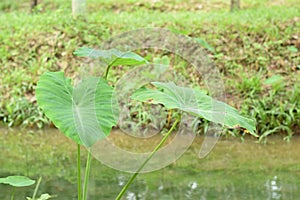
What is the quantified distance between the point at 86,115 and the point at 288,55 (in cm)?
456

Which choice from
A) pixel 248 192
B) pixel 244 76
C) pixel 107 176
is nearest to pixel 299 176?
pixel 248 192

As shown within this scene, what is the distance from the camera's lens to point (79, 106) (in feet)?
7.61

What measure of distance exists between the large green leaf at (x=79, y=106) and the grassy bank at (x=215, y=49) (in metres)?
3.17

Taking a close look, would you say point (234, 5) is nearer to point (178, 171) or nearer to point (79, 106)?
point (178, 171)

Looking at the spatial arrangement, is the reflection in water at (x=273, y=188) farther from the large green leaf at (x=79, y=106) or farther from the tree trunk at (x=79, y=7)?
the tree trunk at (x=79, y=7)

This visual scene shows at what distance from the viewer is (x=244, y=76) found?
20.2 ft

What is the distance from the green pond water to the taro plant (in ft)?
4.03

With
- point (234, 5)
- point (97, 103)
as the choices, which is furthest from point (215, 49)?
point (97, 103)

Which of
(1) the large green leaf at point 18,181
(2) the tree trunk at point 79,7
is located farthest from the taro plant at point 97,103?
(2) the tree trunk at point 79,7

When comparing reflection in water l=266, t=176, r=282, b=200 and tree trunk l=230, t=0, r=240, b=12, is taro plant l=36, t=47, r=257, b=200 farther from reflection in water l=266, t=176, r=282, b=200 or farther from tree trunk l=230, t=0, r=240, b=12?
tree trunk l=230, t=0, r=240, b=12

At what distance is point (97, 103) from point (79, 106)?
0.27 feet

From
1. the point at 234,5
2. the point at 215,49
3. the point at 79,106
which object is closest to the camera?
the point at 79,106

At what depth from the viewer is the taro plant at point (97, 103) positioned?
2148 millimetres

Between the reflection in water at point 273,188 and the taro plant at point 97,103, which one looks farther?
the reflection in water at point 273,188
